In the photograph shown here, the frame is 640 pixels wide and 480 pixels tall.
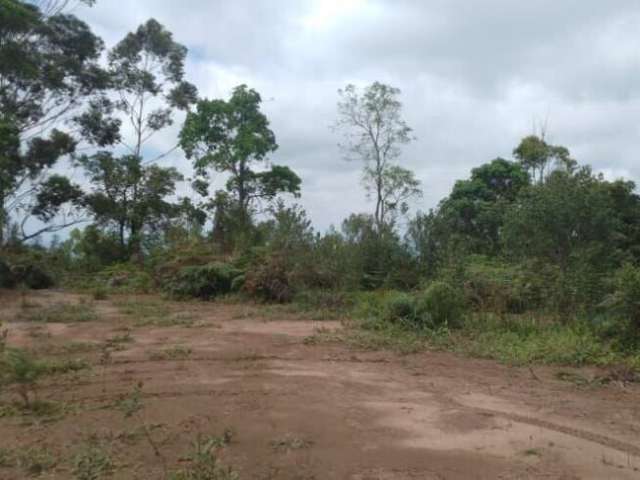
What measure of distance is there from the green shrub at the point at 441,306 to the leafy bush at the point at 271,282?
4.45 meters

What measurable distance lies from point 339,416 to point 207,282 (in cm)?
976

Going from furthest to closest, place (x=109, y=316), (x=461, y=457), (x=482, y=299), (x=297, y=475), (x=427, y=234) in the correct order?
1. (x=427, y=234)
2. (x=109, y=316)
3. (x=482, y=299)
4. (x=461, y=457)
5. (x=297, y=475)

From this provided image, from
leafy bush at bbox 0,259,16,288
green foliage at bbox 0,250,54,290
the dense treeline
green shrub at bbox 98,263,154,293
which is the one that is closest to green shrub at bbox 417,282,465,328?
the dense treeline

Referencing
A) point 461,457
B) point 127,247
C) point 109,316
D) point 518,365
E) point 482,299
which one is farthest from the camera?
point 127,247

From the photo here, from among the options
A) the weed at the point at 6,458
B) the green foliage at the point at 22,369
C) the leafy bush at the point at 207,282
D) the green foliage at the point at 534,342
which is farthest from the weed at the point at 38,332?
the green foliage at the point at 534,342

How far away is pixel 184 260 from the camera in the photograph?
15.2 m

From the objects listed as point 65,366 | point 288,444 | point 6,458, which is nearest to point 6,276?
point 65,366

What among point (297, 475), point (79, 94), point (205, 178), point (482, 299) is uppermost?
point (79, 94)

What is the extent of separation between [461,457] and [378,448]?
52cm

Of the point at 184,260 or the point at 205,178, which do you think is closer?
the point at 184,260

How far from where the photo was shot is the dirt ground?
11.7ft

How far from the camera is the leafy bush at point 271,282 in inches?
500

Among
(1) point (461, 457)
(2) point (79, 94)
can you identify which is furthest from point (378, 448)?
(2) point (79, 94)

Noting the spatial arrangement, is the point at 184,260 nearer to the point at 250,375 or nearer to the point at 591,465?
the point at 250,375
